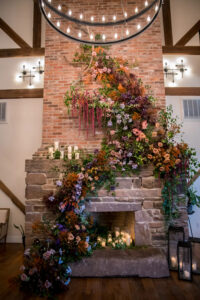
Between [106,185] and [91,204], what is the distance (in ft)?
1.21

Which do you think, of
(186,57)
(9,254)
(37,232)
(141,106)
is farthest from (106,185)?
(186,57)

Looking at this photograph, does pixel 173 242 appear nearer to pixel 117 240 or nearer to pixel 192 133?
pixel 117 240

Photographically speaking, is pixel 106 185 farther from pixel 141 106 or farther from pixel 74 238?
pixel 141 106

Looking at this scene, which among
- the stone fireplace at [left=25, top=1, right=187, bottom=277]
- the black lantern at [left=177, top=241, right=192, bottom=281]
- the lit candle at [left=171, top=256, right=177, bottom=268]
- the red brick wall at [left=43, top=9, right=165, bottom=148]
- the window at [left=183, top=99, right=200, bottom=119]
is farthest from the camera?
the window at [left=183, top=99, right=200, bottom=119]

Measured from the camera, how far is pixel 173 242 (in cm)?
299

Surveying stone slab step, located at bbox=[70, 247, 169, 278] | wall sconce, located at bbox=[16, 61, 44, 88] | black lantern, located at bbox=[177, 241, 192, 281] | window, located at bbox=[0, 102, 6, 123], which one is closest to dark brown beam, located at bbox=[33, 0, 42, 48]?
wall sconce, located at bbox=[16, 61, 44, 88]

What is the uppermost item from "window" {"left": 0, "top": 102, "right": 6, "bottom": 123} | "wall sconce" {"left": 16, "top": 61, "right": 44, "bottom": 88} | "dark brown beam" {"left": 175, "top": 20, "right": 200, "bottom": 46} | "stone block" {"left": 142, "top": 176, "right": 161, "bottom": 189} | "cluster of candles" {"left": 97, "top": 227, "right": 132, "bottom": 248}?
"dark brown beam" {"left": 175, "top": 20, "right": 200, "bottom": 46}

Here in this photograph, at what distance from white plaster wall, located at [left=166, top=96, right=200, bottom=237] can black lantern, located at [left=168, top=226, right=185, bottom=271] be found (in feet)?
5.82

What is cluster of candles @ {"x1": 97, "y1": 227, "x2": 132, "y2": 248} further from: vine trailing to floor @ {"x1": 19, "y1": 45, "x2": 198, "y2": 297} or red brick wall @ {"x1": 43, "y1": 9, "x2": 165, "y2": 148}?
red brick wall @ {"x1": 43, "y1": 9, "x2": 165, "y2": 148}

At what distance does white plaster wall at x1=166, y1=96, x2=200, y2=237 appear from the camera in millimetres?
4586

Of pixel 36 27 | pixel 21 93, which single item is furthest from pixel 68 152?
pixel 36 27

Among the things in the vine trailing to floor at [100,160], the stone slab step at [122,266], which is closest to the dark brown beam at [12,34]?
the vine trailing to floor at [100,160]

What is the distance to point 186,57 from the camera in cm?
507

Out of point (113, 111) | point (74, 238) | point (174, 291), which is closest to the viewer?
point (174, 291)
